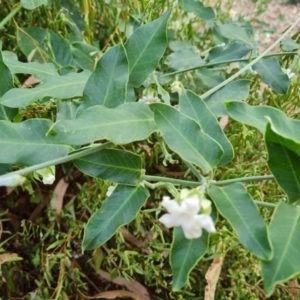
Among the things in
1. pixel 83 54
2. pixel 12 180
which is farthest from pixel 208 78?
pixel 12 180

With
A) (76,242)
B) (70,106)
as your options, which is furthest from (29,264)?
(70,106)

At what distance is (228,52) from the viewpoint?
0.67 metres

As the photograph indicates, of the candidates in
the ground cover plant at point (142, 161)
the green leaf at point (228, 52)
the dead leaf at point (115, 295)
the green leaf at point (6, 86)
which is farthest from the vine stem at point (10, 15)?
the dead leaf at point (115, 295)

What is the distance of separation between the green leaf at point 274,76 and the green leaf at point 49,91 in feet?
0.86

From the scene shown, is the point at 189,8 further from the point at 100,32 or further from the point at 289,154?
the point at 289,154

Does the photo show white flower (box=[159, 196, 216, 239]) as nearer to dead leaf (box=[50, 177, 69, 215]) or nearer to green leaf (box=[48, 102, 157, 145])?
green leaf (box=[48, 102, 157, 145])

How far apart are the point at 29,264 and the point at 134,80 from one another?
1.17ft

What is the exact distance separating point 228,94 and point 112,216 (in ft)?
0.68

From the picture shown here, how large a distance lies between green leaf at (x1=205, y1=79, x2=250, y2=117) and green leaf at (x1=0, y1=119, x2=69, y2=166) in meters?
0.18

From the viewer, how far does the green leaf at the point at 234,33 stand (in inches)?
27.2

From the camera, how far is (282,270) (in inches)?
11.8

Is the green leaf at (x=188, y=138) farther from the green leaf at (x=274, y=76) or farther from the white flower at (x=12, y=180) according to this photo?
the green leaf at (x=274, y=76)

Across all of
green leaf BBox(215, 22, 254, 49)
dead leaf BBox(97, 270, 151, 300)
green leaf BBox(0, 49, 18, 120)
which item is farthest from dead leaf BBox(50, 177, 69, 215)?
green leaf BBox(215, 22, 254, 49)

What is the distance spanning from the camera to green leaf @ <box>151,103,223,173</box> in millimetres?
376
